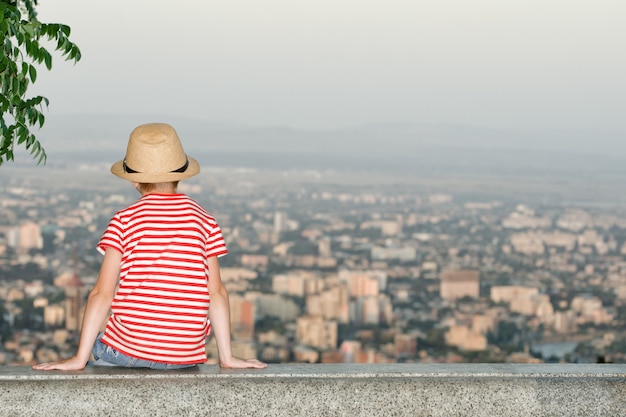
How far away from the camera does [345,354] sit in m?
43.0

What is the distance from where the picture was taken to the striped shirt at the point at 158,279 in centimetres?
547

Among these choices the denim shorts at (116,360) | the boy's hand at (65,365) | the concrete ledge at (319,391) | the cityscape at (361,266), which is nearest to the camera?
the concrete ledge at (319,391)

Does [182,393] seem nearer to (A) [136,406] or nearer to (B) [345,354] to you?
(A) [136,406]

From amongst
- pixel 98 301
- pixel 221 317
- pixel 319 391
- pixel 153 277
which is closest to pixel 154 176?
pixel 153 277

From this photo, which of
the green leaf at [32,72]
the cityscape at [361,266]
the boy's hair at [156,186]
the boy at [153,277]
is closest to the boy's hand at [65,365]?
the boy at [153,277]

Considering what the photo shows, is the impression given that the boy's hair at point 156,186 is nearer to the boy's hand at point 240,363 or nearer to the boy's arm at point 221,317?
the boy's arm at point 221,317

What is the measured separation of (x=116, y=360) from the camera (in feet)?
18.2

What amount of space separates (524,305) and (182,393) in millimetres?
46294

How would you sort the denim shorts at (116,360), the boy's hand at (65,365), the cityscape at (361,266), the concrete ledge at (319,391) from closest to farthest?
the concrete ledge at (319,391), the boy's hand at (65,365), the denim shorts at (116,360), the cityscape at (361,266)

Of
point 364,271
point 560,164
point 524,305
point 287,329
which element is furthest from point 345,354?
point 560,164

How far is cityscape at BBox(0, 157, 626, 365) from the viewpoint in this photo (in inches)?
1703

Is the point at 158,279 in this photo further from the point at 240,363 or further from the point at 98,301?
the point at 240,363

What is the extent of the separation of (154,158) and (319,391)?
1271mm

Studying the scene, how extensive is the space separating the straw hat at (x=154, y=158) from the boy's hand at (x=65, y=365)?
0.85 m
